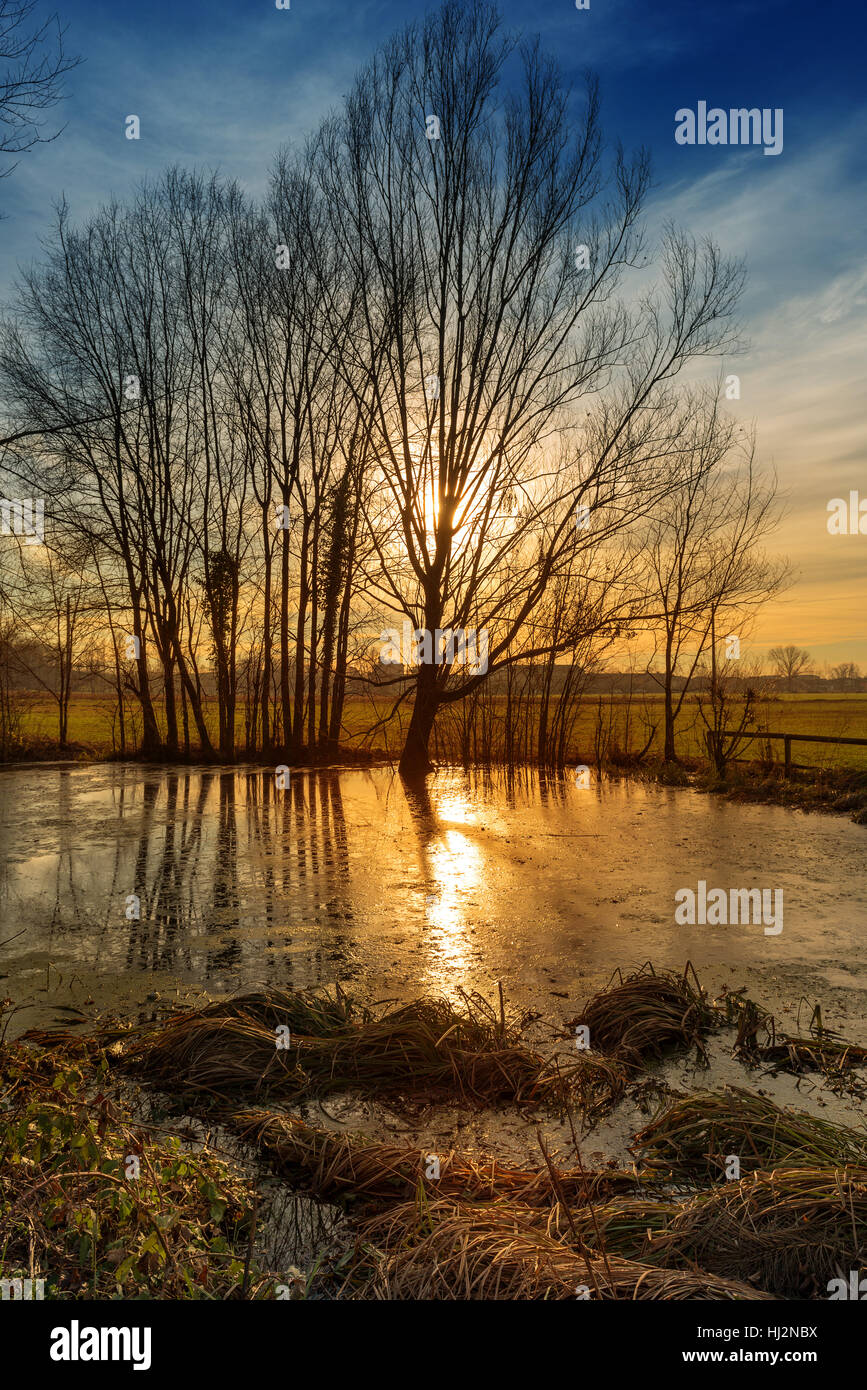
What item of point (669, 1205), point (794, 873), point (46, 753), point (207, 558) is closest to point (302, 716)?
point (207, 558)

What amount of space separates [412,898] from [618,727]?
81.3ft

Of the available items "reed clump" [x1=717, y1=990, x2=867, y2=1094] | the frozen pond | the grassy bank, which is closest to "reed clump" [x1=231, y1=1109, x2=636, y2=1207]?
the grassy bank

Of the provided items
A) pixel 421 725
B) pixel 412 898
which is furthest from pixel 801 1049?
pixel 421 725

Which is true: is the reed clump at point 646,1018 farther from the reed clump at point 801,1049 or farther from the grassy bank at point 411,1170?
the reed clump at point 801,1049

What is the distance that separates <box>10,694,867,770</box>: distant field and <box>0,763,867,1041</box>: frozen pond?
5147mm

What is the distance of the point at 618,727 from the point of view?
30453 millimetres

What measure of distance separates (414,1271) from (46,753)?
785 inches

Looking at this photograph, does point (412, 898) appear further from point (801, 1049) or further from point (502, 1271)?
point (502, 1271)

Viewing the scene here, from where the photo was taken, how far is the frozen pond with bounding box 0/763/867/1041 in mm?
4824

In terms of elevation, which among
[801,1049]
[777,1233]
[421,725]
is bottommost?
[801,1049]

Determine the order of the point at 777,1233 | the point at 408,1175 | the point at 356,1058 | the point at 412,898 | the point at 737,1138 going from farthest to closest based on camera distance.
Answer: the point at 412,898, the point at 356,1058, the point at 737,1138, the point at 408,1175, the point at 777,1233

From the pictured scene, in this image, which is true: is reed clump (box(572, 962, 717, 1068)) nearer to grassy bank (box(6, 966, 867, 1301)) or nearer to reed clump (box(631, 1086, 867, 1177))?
grassy bank (box(6, 966, 867, 1301))
